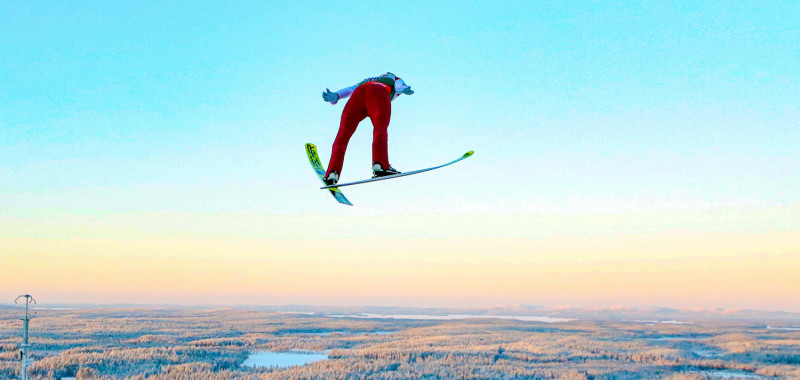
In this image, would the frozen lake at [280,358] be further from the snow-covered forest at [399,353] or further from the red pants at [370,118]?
the red pants at [370,118]

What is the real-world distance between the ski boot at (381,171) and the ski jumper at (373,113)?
0.07 meters

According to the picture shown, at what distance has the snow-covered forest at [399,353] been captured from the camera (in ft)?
156

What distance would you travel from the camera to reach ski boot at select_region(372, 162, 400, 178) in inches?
356

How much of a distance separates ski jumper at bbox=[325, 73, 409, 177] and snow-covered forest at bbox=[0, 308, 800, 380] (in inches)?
1499

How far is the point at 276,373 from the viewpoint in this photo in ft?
148

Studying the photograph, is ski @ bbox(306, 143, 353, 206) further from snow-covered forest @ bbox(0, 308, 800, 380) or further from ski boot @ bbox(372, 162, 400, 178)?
snow-covered forest @ bbox(0, 308, 800, 380)

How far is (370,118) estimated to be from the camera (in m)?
9.38

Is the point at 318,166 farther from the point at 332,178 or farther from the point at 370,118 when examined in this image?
the point at 370,118

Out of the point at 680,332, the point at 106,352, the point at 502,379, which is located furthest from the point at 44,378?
the point at 680,332

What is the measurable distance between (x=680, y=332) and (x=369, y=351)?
6382 centimetres

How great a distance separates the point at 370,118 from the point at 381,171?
1.01m

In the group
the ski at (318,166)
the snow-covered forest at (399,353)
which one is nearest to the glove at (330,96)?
the ski at (318,166)

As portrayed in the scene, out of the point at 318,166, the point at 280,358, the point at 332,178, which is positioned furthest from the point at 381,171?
the point at 280,358

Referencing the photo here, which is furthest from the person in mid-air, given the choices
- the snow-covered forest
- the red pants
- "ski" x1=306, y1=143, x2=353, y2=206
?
the snow-covered forest
